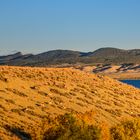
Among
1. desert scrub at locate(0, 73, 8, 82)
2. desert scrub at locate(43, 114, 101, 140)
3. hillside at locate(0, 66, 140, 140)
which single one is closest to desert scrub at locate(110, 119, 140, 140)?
desert scrub at locate(43, 114, 101, 140)

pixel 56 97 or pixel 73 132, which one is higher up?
pixel 56 97

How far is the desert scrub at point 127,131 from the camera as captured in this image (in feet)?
107

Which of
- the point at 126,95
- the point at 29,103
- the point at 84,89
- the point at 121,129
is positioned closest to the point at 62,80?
the point at 84,89

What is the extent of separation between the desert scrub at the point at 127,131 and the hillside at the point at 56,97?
501 centimetres

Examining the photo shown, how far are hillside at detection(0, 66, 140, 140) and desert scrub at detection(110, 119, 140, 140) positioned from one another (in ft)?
16.4

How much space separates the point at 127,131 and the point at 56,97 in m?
11.1

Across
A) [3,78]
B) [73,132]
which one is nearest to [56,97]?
[3,78]

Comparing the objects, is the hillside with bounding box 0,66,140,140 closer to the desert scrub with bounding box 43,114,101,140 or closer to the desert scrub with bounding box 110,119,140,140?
the desert scrub with bounding box 43,114,101,140

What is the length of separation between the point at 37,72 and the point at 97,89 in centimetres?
591

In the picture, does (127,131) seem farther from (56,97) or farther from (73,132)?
(56,97)

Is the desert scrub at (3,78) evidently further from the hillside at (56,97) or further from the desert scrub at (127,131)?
A: the desert scrub at (127,131)

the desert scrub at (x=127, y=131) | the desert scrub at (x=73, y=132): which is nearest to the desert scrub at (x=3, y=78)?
the desert scrub at (x=127, y=131)

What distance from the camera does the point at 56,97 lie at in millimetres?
43562

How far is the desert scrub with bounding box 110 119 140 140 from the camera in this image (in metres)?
32.7
